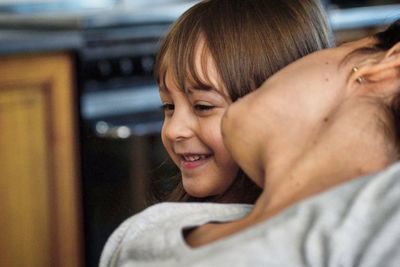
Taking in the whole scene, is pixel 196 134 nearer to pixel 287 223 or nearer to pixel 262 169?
pixel 262 169

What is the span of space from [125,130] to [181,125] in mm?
1314

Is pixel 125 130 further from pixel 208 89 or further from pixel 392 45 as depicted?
pixel 392 45

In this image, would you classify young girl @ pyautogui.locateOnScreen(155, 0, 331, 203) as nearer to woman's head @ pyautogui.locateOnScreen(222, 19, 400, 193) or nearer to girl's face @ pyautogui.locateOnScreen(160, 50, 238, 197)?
girl's face @ pyautogui.locateOnScreen(160, 50, 238, 197)

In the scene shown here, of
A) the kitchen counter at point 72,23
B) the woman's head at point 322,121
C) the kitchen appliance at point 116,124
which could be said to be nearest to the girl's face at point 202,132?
the woman's head at point 322,121

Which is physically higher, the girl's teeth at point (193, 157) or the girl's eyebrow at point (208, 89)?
the girl's eyebrow at point (208, 89)

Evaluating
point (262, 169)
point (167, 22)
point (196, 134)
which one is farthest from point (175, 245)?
point (167, 22)

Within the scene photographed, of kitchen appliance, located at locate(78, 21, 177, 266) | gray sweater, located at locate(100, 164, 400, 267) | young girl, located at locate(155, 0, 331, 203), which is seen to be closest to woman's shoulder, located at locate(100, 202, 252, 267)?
gray sweater, located at locate(100, 164, 400, 267)

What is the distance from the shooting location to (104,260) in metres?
0.76

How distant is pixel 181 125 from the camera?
1.04 meters

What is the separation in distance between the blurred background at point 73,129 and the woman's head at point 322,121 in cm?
133

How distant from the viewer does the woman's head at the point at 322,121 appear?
59cm

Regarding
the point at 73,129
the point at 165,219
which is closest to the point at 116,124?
the point at 73,129

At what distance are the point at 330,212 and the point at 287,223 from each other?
30mm

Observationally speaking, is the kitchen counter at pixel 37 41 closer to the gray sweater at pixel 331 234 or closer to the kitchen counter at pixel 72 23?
the kitchen counter at pixel 72 23
